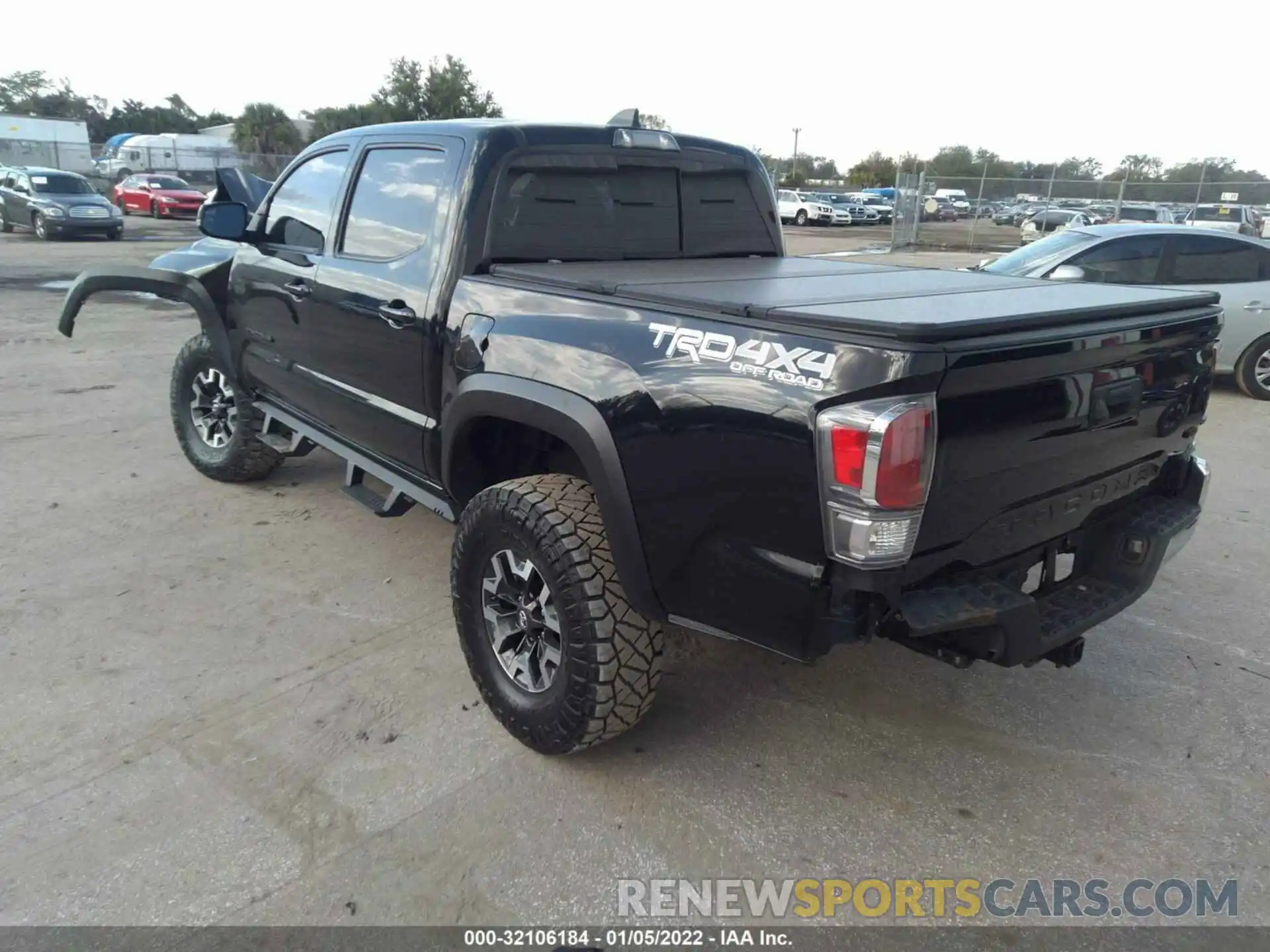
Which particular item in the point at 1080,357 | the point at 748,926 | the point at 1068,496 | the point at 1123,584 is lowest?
the point at 748,926

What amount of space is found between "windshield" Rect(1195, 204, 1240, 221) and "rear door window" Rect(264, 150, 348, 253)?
21721mm

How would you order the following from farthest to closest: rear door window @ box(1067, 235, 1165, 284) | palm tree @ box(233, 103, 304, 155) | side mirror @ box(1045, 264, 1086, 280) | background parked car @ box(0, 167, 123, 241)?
palm tree @ box(233, 103, 304, 155), background parked car @ box(0, 167, 123, 241), rear door window @ box(1067, 235, 1165, 284), side mirror @ box(1045, 264, 1086, 280)

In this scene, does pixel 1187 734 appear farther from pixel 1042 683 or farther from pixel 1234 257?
pixel 1234 257

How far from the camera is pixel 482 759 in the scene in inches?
115

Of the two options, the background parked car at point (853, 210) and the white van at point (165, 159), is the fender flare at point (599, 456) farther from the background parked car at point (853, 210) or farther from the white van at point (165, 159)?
the white van at point (165, 159)

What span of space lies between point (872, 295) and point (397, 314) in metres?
1.77

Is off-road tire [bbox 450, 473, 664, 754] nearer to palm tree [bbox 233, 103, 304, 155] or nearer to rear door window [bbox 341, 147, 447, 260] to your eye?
rear door window [bbox 341, 147, 447, 260]

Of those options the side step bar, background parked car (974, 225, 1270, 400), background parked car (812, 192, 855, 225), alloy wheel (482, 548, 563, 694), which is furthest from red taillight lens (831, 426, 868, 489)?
background parked car (812, 192, 855, 225)

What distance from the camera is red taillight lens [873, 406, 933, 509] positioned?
1.99 metres

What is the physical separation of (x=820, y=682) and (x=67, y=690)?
2.76 m

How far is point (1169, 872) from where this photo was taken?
2.47 meters

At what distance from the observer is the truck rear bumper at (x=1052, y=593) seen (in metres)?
2.23

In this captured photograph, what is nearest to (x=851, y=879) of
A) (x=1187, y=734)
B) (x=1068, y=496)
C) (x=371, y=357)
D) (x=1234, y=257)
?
(x=1068, y=496)

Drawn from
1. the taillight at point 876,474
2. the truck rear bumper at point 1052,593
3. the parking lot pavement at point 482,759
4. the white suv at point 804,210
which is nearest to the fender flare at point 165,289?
the parking lot pavement at point 482,759
